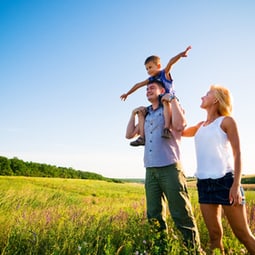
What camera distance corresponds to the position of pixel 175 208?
331 cm

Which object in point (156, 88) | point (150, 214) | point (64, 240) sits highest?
point (156, 88)

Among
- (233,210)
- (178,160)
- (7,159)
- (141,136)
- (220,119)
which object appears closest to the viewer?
(233,210)

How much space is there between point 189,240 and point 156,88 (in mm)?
1968

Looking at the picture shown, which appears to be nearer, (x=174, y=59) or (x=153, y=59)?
(x=174, y=59)

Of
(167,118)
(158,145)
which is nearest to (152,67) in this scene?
(167,118)

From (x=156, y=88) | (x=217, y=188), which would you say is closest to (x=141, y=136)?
(x=156, y=88)

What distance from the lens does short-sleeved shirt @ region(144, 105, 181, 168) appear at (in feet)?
11.2

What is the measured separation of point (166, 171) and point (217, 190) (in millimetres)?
628

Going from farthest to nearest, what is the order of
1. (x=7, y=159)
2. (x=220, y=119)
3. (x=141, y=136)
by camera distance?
(x=7, y=159) → (x=141, y=136) → (x=220, y=119)

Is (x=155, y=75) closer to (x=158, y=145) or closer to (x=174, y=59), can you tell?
(x=174, y=59)

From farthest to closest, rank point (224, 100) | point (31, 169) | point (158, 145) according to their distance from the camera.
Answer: point (31, 169), point (158, 145), point (224, 100)

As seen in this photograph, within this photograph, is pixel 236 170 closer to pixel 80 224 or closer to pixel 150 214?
pixel 150 214

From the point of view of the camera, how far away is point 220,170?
3.04 meters

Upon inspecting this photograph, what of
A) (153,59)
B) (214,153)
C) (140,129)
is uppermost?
(153,59)
